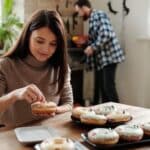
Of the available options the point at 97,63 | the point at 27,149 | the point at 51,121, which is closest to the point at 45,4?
the point at 97,63

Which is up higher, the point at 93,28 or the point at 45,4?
the point at 45,4

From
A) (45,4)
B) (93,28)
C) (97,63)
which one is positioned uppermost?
(45,4)

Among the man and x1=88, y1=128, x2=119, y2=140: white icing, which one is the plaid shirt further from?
x1=88, y1=128, x2=119, y2=140: white icing

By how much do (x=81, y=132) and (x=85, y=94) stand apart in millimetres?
3193

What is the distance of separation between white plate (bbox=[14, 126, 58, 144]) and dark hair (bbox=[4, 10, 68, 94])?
499 millimetres

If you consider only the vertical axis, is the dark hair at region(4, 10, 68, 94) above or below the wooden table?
above

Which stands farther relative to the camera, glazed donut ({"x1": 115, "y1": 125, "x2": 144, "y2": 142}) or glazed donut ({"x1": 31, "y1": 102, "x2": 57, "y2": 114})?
glazed donut ({"x1": 31, "y1": 102, "x2": 57, "y2": 114})

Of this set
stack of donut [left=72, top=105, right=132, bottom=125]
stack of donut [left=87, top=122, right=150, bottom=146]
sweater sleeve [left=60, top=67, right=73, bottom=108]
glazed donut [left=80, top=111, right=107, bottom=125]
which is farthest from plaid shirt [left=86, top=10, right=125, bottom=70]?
stack of donut [left=87, top=122, right=150, bottom=146]

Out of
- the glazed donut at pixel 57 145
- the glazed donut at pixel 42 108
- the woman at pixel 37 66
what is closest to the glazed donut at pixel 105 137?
the glazed donut at pixel 57 145

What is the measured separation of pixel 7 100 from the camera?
63.7 inches

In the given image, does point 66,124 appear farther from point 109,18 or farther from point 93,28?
point 109,18

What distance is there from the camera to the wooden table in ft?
4.32

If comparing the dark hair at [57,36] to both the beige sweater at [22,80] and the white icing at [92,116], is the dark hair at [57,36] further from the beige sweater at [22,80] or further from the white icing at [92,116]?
the white icing at [92,116]

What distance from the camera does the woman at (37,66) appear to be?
178cm
